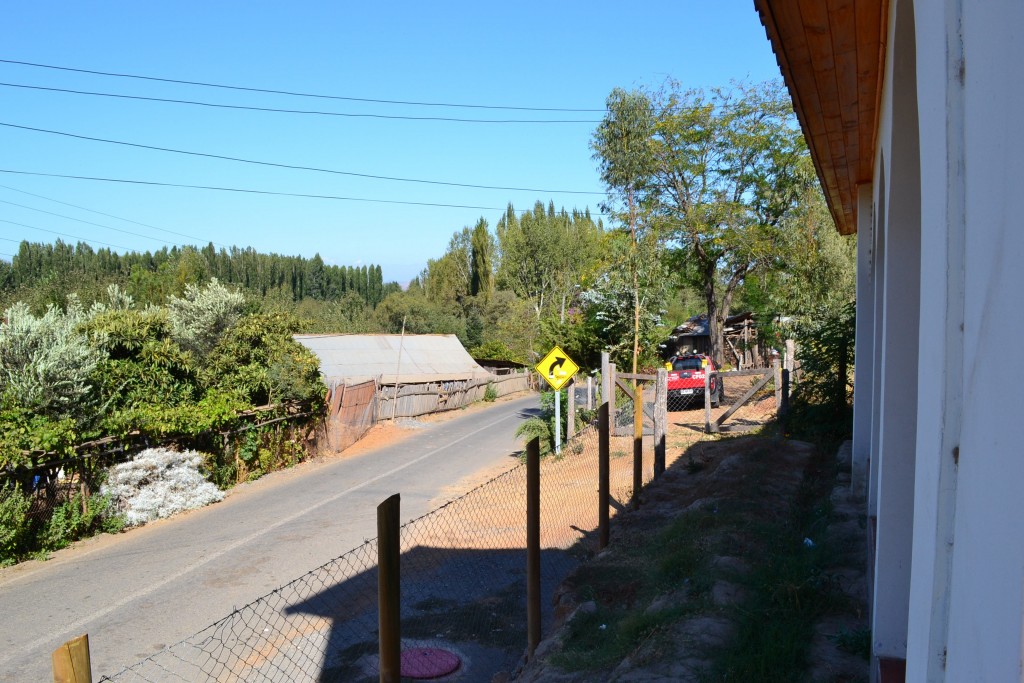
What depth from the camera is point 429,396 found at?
32969mm

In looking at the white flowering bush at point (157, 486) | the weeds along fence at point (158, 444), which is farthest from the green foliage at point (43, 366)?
the white flowering bush at point (157, 486)

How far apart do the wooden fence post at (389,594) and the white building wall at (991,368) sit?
9.77ft

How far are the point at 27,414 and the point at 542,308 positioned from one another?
2228 inches

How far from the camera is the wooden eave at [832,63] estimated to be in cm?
368

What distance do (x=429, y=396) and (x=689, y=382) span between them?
11801 mm

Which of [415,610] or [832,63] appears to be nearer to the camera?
[832,63]

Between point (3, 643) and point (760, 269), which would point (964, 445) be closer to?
point (3, 643)

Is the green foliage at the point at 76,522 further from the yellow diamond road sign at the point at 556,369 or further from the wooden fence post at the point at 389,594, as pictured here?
the wooden fence post at the point at 389,594

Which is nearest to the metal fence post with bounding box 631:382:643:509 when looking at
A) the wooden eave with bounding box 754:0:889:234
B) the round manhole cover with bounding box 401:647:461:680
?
the round manhole cover with bounding box 401:647:461:680

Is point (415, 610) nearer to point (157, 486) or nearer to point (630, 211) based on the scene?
point (157, 486)

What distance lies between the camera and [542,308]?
6812 centimetres

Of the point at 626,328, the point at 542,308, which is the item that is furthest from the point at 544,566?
the point at 542,308

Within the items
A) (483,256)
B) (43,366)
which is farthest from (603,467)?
(483,256)

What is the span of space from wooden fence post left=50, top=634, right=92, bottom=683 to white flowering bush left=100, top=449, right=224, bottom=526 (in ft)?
38.4
